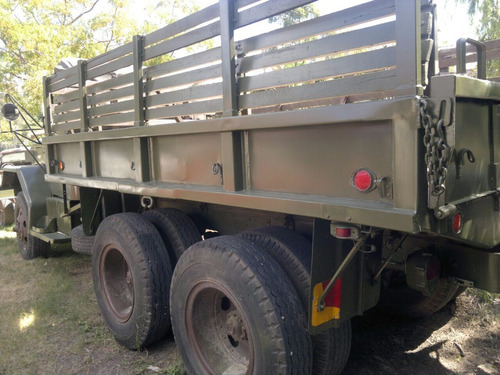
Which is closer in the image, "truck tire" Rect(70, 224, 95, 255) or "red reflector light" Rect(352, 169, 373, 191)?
"red reflector light" Rect(352, 169, 373, 191)

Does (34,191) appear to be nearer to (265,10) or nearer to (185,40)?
(185,40)

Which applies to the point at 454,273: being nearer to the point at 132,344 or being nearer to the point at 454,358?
the point at 454,358

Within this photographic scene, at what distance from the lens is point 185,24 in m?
2.79

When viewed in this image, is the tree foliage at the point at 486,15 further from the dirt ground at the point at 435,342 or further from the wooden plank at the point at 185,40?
the wooden plank at the point at 185,40

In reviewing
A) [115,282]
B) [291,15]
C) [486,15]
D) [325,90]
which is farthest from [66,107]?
[486,15]

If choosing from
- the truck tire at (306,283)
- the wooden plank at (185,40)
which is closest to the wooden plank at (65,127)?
the wooden plank at (185,40)

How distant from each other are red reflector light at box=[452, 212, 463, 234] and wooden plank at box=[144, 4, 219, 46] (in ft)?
5.36

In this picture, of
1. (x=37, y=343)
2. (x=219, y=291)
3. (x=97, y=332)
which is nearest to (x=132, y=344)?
(x=97, y=332)

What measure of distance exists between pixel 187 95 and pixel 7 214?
7220mm

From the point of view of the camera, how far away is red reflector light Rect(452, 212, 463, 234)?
6.08 feet

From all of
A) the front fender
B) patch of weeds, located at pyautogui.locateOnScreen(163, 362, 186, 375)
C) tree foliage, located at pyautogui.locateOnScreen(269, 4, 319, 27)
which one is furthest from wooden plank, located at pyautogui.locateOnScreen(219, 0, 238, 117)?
the front fender

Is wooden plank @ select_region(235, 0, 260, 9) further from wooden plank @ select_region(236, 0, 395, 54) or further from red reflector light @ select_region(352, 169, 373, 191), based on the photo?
red reflector light @ select_region(352, 169, 373, 191)

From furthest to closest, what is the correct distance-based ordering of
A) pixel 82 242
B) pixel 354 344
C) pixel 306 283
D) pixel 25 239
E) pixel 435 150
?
pixel 25 239, pixel 82 242, pixel 354 344, pixel 306 283, pixel 435 150

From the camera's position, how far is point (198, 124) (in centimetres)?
262
